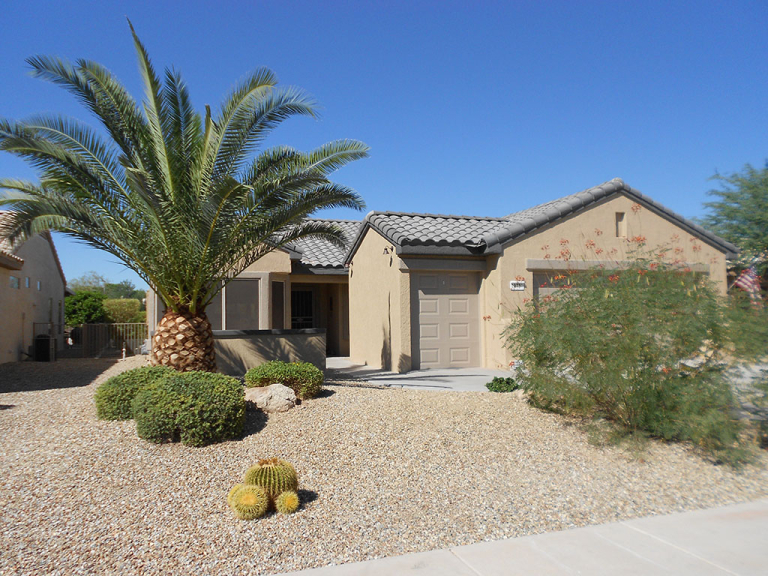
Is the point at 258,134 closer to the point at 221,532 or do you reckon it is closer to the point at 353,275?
the point at 221,532

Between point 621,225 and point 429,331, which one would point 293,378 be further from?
point 621,225

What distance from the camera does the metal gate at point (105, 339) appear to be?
1912 cm

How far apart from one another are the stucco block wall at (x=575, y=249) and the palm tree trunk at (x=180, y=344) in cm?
626

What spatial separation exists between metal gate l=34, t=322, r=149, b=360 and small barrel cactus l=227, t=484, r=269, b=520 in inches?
611

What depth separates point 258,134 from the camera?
9266mm

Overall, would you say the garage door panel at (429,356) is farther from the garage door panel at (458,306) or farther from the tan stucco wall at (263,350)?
the tan stucco wall at (263,350)

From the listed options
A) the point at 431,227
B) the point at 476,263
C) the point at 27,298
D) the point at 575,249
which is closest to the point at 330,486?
the point at 476,263

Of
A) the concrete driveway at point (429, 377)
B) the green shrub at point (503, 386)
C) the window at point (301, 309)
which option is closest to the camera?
the green shrub at point (503, 386)

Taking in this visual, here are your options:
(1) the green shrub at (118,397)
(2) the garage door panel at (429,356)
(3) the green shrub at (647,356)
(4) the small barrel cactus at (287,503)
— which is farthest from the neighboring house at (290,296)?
(4) the small barrel cactus at (287,503)

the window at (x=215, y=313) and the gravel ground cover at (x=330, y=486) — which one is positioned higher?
the window at (x=215, y=313)

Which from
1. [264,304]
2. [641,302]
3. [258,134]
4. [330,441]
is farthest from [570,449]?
[264,304]

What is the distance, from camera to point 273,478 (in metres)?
4.98

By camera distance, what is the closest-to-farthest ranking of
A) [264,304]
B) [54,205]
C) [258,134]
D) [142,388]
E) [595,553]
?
1. [595,553]
2. [142,388]
3. [54,205]
4. [258,134]
5. [264,304]

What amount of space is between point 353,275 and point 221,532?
40.0 ft
